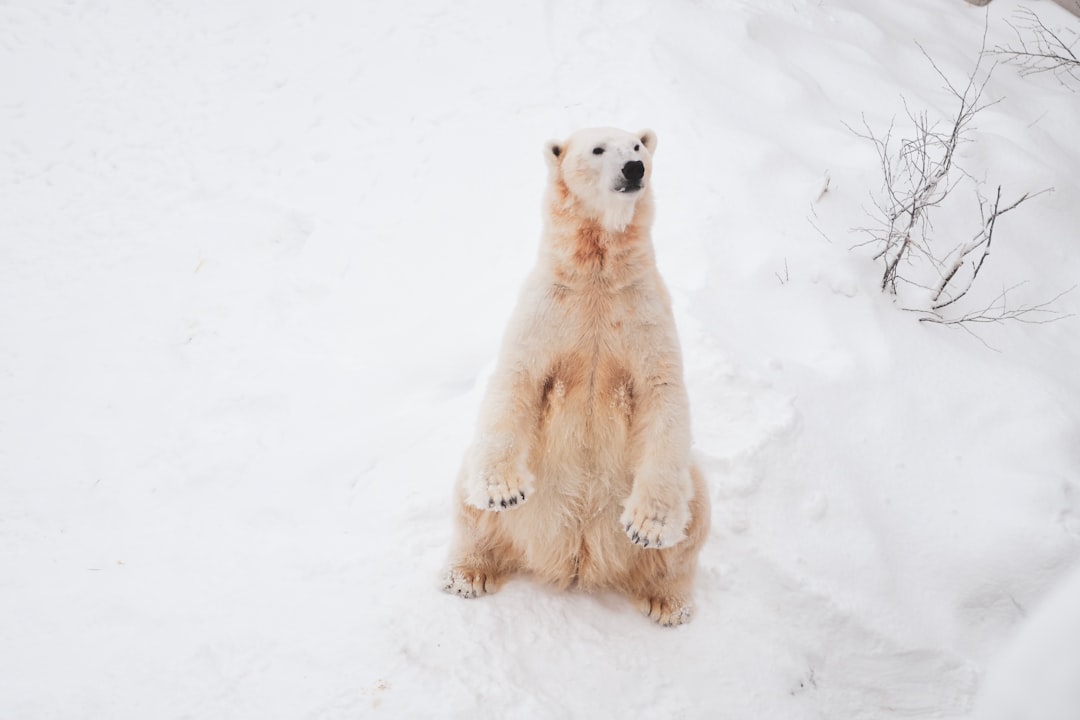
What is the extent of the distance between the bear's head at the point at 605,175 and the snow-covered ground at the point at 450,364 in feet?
5.62

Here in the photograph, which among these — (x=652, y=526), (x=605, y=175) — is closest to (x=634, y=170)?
(x=605, y=175)

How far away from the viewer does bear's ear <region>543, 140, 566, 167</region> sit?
9.87 ft

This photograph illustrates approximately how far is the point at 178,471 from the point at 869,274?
485cm

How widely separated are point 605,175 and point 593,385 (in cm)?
81

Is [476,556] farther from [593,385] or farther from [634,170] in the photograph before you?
[634,170]

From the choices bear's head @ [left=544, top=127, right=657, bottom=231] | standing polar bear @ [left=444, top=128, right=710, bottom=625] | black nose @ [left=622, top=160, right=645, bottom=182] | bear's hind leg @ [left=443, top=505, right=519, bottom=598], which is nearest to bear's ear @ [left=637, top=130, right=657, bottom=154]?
standing polar bear @ [left=444, top=128, right=710, bottom=625]

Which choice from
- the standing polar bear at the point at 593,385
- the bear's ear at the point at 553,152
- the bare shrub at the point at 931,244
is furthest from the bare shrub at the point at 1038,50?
the standing polar bear at the point at 593,385

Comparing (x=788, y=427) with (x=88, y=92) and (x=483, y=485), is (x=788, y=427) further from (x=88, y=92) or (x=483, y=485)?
(x=88, y=92)

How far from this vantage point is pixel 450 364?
16.8 feet

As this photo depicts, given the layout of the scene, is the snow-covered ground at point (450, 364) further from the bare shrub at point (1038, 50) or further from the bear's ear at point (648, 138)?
the bear's ear at point (648, 138)

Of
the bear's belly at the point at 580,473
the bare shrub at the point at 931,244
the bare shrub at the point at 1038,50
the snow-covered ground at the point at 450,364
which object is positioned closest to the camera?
the bear's belly at the point at 580,473

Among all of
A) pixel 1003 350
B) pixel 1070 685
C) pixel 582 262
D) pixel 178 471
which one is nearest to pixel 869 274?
Answer: pixel 1003 350

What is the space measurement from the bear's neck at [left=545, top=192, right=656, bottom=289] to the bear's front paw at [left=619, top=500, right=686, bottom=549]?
88 cm

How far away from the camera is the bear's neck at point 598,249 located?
2.91 m
